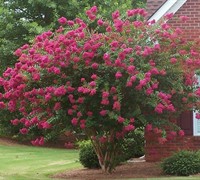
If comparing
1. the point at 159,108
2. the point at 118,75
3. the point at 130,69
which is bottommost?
the point at 159,108

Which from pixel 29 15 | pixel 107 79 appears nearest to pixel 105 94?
pixel 107 79

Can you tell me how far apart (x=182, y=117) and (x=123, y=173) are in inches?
90.5

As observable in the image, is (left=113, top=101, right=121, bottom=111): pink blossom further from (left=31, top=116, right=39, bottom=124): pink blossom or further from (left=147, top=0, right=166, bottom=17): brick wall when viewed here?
(left=147, top=0, right=166, bottom=17): brick wall

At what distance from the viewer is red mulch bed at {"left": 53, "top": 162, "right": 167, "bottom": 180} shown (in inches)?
478

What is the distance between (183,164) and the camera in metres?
12.0

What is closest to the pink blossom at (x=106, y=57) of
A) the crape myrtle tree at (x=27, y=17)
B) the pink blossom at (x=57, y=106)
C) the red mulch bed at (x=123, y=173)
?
the pink blossom at (x=57, y=106)

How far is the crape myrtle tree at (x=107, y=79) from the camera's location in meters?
10.7

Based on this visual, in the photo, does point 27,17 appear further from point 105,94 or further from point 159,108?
point 159,108

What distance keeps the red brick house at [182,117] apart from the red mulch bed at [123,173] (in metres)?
0.46

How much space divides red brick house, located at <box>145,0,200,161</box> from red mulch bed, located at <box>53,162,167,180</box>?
46cm

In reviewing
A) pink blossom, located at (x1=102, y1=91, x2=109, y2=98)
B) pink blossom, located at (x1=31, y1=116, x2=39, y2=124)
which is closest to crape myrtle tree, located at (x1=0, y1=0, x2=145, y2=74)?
pink blossom, located at (x1=31, y1=116, x2=39, y2=124)

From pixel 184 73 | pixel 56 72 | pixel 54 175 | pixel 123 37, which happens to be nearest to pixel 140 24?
pixel 123 37

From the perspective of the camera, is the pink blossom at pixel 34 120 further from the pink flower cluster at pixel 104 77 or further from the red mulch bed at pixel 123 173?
the red mulch bed at pixel 123 173

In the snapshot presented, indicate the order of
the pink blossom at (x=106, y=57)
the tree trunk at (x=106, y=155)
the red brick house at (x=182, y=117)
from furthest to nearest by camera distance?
the red brick house at (x=182, y=117) < the tree trunk at (x=106, y=155) < the pink blossom at (x=106, y=57)
